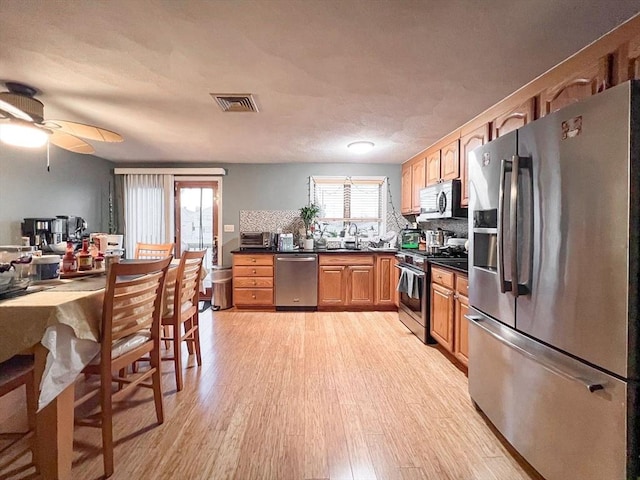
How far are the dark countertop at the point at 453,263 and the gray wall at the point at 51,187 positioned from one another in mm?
4169

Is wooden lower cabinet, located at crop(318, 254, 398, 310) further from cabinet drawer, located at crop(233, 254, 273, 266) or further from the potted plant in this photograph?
cabinet drawer, located at crop(233, 254, 273, 266)

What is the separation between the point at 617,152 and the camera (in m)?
1.06

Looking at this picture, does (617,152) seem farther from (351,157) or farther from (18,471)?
(351,157)

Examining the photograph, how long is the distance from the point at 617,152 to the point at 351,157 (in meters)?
3.52

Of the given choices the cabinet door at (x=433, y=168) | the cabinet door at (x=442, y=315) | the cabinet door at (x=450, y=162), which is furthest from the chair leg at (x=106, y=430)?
the cabinet door at (x=433, y=168)

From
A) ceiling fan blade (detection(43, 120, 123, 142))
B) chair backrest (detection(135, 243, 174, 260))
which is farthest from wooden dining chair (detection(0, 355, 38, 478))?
chair backrest (detection(135, 243, 174, 260))

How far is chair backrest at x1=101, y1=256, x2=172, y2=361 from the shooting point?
1.43m

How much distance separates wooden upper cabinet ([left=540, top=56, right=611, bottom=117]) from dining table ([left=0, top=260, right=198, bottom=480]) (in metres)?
2.66

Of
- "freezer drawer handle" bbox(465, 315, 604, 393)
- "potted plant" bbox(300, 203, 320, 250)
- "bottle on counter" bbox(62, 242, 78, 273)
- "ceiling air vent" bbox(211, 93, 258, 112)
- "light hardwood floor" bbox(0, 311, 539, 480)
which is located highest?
"ceiling air vent" bbox(211, 93, 258, 112)

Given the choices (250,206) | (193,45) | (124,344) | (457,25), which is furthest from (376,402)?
(250,206)

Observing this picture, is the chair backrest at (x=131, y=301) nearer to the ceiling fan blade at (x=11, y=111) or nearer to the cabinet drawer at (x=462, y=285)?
the ceiling fan blade at (x=11, y=111)

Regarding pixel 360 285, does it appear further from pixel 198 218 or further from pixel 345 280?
pixel 198 218

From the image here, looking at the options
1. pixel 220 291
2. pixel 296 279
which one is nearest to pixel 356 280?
pixel 296 279

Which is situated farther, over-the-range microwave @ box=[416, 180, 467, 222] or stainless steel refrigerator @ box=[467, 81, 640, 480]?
over-the-range microwave @ box=[416, 180, 467, 222]
